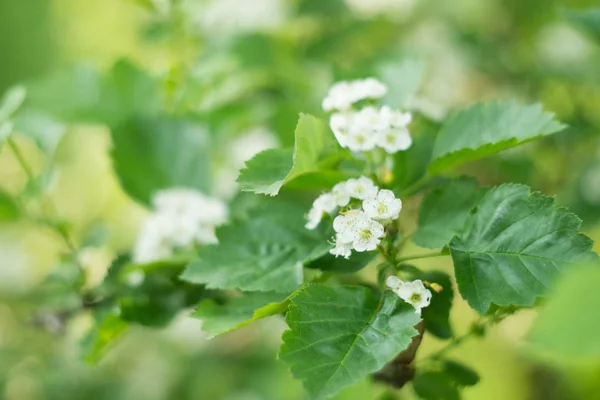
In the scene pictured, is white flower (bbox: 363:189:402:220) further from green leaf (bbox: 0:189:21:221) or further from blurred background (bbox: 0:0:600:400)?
green leaf (bbox: 0:189:21:221)

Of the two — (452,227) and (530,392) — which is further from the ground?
(452,227)

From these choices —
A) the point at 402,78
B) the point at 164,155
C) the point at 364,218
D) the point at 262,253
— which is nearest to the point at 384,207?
the point at 364,218

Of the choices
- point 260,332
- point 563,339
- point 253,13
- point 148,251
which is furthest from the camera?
point 260,332

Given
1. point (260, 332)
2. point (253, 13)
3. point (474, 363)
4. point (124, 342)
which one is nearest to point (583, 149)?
point (474, 363)

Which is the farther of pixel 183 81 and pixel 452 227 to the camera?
pixel 183 81

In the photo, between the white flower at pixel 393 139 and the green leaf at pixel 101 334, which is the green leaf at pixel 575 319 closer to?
the white flower at pixel 393 139

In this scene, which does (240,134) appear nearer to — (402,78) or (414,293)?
(402,78)

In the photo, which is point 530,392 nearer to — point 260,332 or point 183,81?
point 260,332
